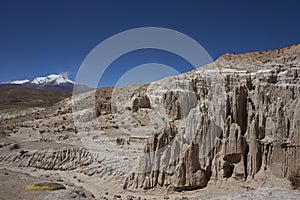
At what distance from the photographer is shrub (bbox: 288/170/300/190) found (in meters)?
15.6

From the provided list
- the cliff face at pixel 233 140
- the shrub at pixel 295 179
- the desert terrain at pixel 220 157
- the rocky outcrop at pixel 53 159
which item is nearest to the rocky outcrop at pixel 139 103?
the rocky outcrop at pixel 53 159

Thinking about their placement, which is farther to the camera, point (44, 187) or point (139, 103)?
point (139, 103)

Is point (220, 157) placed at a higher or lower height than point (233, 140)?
lower

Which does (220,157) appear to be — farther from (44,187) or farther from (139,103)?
(139,103)

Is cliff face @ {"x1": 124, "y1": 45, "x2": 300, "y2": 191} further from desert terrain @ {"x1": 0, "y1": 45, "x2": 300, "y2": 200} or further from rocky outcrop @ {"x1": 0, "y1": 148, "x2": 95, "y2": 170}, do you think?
rocky outcrop @ {"x1": 0, "y1": 148, "x2": 95, "y2": 170}

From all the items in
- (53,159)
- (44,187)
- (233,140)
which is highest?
(233,140)

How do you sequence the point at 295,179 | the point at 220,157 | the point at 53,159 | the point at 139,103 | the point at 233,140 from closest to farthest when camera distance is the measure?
the point at 295,179
the point at 233,140
the point at 220,157
the point at 53,159
the point at 139,103

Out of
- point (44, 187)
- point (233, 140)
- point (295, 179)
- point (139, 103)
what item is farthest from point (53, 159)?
point (139, 103)

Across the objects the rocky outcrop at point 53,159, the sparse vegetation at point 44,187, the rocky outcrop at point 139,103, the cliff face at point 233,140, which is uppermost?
the rocky outcrop at point 139,103

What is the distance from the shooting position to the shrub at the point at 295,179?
15591 millimetres

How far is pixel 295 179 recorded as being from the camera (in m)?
16.0

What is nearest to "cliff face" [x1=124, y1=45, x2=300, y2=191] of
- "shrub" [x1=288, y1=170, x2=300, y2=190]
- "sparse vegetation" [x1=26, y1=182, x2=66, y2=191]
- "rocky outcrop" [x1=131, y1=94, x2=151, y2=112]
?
"shrub" [x1=288, y1=170, x2=300, y2=190]

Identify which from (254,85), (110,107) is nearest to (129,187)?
(254,85)

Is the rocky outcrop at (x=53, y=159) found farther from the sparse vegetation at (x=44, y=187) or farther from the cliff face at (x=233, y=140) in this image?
the sparse vegetation at (x=44, y=187)
